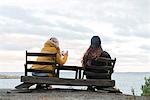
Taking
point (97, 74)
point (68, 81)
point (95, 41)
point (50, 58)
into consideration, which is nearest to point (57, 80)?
point (68, 81)

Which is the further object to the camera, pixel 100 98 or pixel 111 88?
pixel 111 88

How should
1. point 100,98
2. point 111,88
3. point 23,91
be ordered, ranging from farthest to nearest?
point 111,88 → point 23,91 → point 100,98

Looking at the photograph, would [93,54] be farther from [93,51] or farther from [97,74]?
[97,74]

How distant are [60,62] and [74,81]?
0.62 meters

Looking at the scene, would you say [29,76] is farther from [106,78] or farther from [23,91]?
[106,78]

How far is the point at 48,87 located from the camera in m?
12.7

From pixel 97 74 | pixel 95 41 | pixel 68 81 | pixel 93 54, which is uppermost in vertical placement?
pixel 95 41

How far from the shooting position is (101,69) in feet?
40.7

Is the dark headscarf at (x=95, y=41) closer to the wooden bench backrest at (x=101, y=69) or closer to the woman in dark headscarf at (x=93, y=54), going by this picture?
the woman in dark headscarf at (x=93, y=54)

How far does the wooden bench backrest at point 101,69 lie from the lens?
12367mm

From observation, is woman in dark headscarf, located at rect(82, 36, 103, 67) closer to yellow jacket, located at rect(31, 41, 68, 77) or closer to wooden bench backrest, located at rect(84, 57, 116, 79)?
wooden bench backrest, located at rect(84, 57, 116, 79)

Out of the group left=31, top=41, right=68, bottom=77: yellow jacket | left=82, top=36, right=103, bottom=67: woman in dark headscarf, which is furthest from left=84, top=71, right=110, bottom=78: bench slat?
left=31, top=41, right=68, bottom=77: yellow jacket

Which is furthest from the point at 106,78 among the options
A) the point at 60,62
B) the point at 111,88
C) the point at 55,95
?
the point at 55,95

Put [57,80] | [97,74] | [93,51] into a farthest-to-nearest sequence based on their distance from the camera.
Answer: [97,74], [93,51], [57,80]
